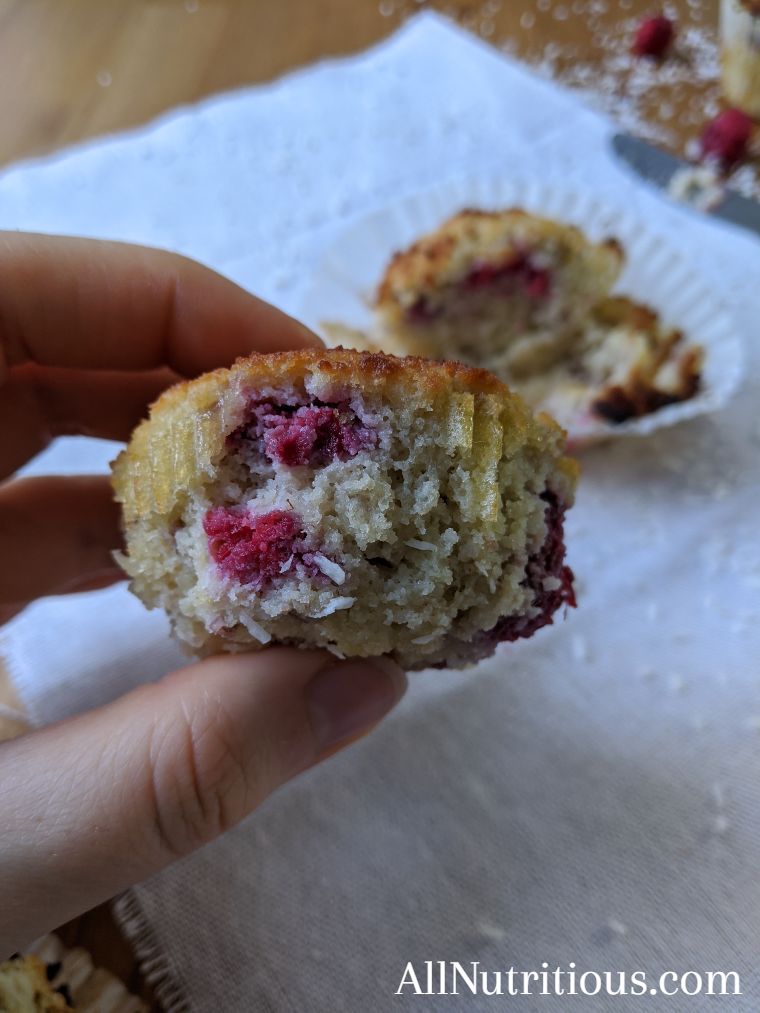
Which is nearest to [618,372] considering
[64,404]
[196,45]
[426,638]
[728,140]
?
[728,140]

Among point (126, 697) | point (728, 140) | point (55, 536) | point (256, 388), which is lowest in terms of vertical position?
point (55, 536)

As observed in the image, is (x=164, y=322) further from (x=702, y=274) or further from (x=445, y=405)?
(x=702, y=274)

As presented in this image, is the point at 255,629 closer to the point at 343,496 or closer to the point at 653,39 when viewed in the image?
the point at 343,496

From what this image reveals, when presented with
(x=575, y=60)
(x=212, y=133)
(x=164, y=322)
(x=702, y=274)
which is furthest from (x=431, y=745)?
(x=575, y=60)

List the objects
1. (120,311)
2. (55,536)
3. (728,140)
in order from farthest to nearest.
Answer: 1. (728,140)
2. (55,536)
3. (120,311)

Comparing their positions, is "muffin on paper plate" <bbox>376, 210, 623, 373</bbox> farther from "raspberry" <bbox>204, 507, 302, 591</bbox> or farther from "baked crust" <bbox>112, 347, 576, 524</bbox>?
"raspberry" <bbox>204, 507, 302, 591</bbox>

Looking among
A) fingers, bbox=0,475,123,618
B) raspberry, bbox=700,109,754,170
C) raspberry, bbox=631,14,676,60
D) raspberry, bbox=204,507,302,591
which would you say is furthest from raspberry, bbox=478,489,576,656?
raspberry, bbox=631,14,676,60
